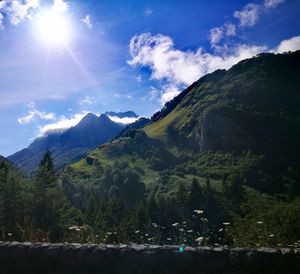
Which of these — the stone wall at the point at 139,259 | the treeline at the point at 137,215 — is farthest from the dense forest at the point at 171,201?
the stone wall at the point at 139,259

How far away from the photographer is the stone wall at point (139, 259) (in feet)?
22.6

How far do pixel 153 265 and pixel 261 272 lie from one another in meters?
1.99

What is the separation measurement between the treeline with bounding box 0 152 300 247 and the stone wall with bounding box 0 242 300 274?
182 cm

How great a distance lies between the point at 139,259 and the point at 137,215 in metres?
80.5

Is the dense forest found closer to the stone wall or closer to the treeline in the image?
the treeline

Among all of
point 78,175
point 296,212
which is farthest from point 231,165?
point 296,212

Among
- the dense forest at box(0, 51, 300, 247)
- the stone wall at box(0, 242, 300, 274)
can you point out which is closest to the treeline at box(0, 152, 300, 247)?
the dense forest at box(0, 51, 300, 247)

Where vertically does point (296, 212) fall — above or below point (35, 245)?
below

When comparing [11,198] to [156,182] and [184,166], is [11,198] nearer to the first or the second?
[156,182]

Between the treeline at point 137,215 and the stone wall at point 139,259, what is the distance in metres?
1.82

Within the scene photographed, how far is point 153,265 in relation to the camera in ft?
23.3

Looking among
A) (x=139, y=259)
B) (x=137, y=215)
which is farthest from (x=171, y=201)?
(x=139, y=259)

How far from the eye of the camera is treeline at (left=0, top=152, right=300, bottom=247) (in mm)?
10883

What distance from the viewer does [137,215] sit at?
282 ft
